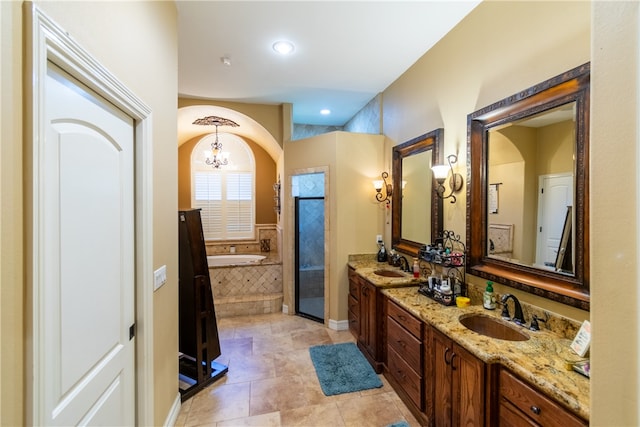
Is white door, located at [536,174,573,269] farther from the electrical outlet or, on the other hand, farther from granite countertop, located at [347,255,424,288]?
the electrical outlet

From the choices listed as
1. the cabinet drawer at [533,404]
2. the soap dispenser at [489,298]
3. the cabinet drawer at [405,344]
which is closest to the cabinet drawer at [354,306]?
the cabinet drawer at [405,344]

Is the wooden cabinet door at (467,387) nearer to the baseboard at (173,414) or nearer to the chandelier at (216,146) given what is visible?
the baseboard at (173,414)

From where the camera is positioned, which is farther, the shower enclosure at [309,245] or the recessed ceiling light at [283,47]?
the shower enclosure at [309,245]

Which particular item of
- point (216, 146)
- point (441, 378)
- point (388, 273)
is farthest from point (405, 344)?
point (216, 146)

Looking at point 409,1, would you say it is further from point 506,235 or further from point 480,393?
point 480,393

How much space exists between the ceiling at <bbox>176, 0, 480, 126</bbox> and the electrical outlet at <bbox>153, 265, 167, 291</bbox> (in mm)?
2082

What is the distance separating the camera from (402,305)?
2150mm

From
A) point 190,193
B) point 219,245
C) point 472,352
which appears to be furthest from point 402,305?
point 190,193

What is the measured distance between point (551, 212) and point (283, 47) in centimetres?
269

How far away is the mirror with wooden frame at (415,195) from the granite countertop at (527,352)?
2.65 feet

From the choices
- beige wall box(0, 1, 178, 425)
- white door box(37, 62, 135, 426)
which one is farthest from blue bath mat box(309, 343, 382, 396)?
white door box(37, 62, 135, 426)

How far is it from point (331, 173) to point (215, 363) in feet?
8.51

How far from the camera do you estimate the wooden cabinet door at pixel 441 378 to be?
1.66m

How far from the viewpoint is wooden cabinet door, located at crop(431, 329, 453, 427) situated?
1656mm
